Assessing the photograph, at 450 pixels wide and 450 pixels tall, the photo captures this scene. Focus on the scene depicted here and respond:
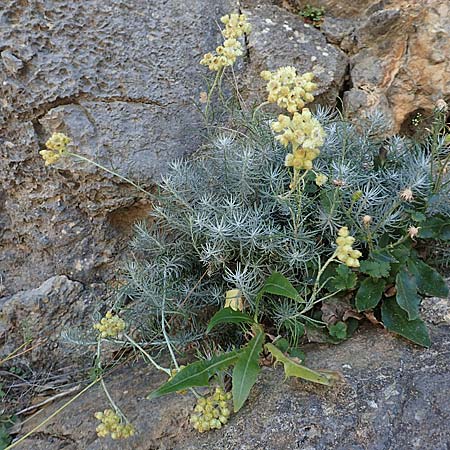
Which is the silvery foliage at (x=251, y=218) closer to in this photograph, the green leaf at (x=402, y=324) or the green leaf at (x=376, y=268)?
the green leaf at (x=376, y=268)

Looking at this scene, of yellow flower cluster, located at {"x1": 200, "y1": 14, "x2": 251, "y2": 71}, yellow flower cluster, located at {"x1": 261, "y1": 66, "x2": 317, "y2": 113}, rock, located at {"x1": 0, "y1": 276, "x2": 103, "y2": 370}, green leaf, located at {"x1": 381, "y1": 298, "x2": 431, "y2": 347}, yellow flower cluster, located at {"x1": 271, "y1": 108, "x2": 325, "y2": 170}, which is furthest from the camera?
rock, located at {"x1": 0, "y1": 276, "x2": 103, "y2": 370}

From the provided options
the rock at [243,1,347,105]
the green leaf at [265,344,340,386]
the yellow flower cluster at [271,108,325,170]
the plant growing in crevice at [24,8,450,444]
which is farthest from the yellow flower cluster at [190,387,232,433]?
the rock at [243,1,347,105]

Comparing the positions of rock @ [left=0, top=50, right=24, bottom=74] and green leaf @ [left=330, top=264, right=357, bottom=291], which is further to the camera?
rock @ [left=0, top=50, right=24, bottom=74]

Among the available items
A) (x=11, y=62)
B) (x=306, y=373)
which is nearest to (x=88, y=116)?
(x=11, y=62)

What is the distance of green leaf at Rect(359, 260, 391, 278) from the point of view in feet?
4.47

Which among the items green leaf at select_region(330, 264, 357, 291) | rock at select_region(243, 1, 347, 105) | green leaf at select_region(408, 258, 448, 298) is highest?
rock at select_region(243, 1, 347, 105)

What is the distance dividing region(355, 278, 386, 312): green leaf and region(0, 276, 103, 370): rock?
0.95m

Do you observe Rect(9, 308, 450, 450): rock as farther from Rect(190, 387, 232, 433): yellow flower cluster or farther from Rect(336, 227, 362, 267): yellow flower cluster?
Rect(336, 227, 362, 267): yellow flower cluster

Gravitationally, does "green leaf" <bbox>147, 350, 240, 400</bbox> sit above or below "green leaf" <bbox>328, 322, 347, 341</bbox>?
above

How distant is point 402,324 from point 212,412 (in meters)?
0.55

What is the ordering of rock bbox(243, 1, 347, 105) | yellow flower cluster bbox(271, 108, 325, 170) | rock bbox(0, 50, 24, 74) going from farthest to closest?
rock bbox(243, 1, 347, 105) → rock bbox(0, 50, 24, 74) → yellow flower cluster bbox(271, 108, 325, 170)

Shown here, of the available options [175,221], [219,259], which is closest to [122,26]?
[175,221]

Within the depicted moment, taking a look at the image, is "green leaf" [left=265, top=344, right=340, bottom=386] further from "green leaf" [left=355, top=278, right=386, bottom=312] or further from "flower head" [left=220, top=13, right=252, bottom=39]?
"flower head" [left=220, top=13, right=252, bottom=39]

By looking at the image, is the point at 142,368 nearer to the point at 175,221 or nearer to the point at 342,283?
the point at 175,221
